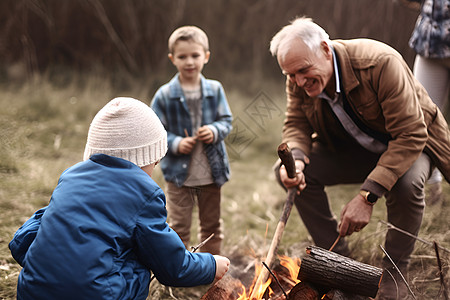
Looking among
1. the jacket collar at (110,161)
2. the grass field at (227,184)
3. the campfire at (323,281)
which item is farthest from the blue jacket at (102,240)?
the grass field at (227,184)

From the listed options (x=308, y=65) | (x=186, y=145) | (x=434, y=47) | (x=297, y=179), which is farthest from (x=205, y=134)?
(x=434, y=47)

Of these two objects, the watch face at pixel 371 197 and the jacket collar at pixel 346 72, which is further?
the jacket collar at pixel 346 72

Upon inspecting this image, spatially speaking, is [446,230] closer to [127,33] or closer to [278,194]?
[278,194]

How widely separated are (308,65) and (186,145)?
94 centimetres

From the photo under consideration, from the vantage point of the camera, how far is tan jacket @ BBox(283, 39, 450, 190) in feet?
8.39

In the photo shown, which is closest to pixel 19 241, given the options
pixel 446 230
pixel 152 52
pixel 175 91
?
pixel 175 91

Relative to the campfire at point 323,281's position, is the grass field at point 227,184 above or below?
below

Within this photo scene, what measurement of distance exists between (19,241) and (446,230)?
117 inches

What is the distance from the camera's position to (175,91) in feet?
9.89

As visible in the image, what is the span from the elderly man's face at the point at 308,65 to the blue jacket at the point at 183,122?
2.02 ft

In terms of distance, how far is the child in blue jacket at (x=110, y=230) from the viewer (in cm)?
172

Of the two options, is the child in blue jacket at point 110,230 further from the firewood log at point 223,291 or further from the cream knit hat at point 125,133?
the firewood log at point 223,291

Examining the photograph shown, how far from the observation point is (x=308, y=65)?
257cm

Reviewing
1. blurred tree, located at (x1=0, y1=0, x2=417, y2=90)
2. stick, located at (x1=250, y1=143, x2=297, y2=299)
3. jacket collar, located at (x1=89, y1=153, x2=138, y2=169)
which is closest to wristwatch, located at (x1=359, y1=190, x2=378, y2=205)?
stick, located at (x1=250, y1=143, x2=297, y2=299)
